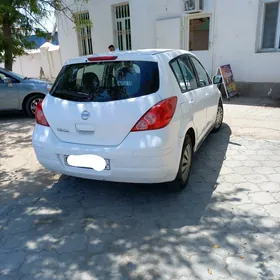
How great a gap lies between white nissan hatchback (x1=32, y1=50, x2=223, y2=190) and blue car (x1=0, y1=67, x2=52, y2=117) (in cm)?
411

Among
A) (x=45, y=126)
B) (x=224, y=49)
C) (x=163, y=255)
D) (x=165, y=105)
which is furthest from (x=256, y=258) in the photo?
(x=224, y=49)

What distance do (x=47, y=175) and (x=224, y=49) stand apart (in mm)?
7166

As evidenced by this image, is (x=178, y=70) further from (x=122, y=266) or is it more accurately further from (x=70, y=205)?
(x=122, y=266)

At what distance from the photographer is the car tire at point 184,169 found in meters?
3.12

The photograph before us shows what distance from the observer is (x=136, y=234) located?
2613 millimetres

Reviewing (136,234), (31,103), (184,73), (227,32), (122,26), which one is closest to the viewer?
(136,234)

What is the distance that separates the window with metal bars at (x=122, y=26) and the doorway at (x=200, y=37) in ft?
8.32

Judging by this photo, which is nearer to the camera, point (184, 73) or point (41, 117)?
point (41, 117)

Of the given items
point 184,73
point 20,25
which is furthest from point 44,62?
point 184,73

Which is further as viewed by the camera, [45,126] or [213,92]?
[213,92]

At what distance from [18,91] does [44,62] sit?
33.0 ft

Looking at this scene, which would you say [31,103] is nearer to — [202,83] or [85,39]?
[202,83]

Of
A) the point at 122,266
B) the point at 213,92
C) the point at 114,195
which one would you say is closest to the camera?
the point at 122,266

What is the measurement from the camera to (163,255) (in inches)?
91.9
